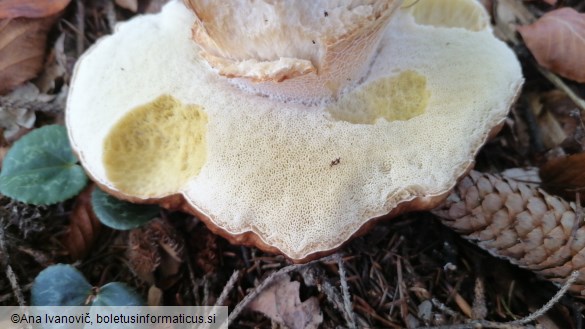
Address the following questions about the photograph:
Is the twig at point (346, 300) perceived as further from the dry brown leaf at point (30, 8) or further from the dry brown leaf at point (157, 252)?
the dry brown leaf at point (30, 8)

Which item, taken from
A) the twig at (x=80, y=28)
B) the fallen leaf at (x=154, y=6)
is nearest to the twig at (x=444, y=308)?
the fallen leaf at (x=154, y=6)

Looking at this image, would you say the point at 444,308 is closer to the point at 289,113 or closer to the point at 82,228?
the point at 289,113

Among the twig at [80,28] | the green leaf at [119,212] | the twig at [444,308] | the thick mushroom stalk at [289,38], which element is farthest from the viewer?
the twig at [80,28]

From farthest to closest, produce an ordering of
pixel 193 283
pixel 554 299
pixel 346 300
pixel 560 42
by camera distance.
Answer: pixel 560 42
pixel 193 283
pixel 346 300
pixel 554 299

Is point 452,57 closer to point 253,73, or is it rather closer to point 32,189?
point 253,73

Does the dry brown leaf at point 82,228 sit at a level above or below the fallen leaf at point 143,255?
above

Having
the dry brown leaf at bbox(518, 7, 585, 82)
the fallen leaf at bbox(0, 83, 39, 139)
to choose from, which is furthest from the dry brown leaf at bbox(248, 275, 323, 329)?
the dry brown leaf at bbox(518, 7, 585, 82)

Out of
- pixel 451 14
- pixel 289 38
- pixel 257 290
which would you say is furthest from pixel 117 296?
pixel 451 14
